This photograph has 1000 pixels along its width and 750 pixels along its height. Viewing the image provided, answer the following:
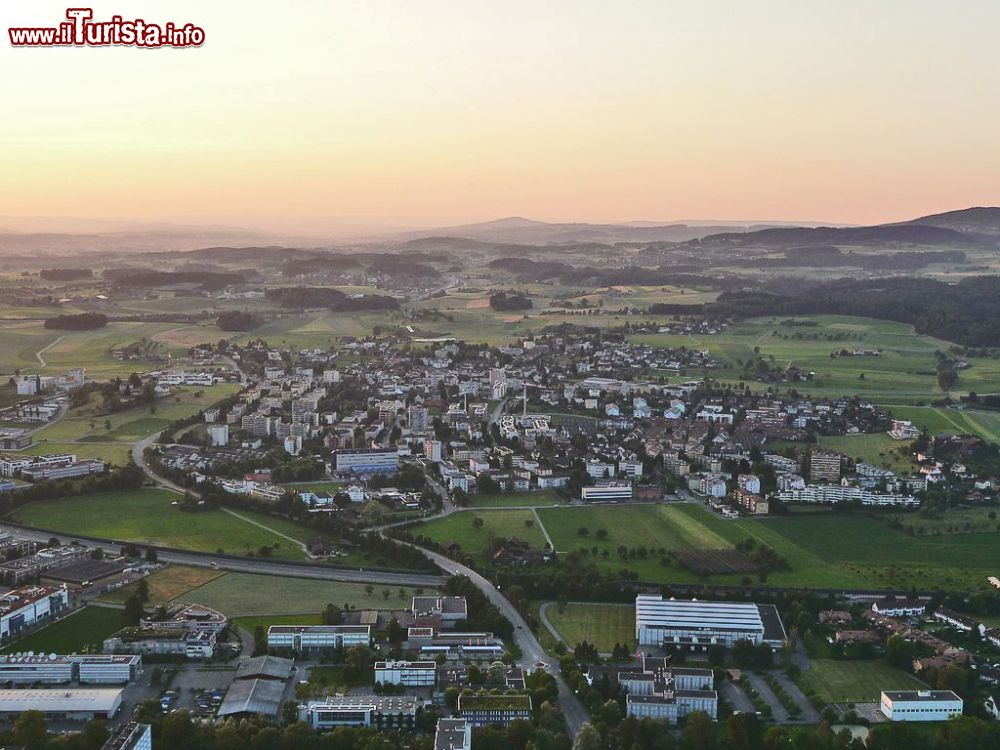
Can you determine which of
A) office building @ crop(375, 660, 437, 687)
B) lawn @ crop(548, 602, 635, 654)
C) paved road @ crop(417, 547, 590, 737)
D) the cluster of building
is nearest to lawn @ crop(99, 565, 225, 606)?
paved road @ crop(417, 547, 590, 737)

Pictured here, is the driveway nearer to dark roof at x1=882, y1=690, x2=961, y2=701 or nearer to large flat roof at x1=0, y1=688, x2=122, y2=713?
dark roof at x1=882, y1=690, x2=961, y2=701

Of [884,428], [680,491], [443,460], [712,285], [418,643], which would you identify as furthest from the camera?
[712,285]

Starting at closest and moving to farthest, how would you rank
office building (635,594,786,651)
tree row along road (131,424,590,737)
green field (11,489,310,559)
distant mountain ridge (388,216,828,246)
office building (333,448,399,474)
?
office building (635,594,786,651) → tree row along road (131,424,590,737) → green field (11,489,310,559) → office building (333,448,399,474) → distant mountain ridge (388,216,828,246)

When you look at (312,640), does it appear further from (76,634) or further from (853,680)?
(853,680)

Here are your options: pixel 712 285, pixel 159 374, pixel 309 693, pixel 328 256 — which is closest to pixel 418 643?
pixel 309 693

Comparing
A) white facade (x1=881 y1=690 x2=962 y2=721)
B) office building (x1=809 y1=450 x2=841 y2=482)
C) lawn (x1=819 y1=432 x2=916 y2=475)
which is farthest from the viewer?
lawn (x1=819 y1=432 x2=916 y2=475)

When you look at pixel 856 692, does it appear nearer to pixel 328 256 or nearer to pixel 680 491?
pixel 680 491

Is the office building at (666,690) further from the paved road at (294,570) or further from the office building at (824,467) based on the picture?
the office building at (824,467)
